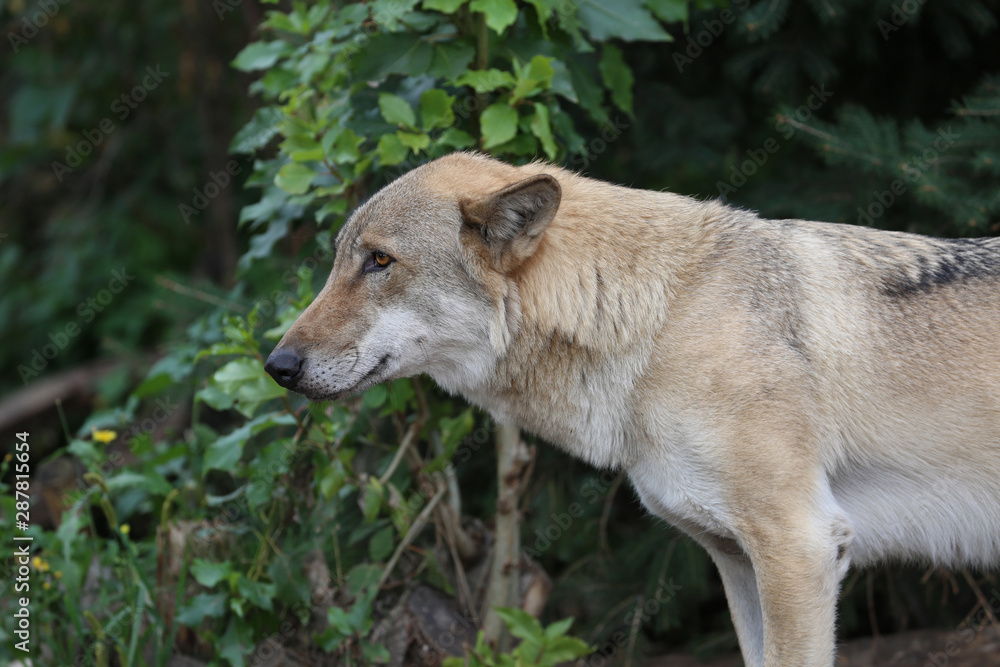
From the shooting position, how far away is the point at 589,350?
10.6ft

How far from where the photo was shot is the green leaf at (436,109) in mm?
3689

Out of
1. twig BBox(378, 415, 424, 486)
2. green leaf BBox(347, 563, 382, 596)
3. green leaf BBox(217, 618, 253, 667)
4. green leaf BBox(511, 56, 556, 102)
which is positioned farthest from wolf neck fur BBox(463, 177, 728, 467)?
green leaf BBox(217, 618, 253, 667)

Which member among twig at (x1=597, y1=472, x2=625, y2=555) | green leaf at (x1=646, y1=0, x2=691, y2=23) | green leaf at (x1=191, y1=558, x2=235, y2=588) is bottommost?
twig at (x1=597, y1=472, x2=625, y2=555)

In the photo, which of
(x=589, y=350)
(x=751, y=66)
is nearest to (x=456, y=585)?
(x=589, y=350)

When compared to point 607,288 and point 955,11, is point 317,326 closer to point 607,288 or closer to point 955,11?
point 607,288

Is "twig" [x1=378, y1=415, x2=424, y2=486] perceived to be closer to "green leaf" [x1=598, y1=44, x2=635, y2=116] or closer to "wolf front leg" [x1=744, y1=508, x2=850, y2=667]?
"wolf front leg" [x1=744, y1=508, x2=850, y2=667]

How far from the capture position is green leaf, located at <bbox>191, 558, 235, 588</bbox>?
387 cm

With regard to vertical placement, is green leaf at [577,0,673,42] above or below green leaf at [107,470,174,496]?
above

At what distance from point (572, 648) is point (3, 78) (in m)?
10.8

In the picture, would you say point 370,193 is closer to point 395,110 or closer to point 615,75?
point 395,110

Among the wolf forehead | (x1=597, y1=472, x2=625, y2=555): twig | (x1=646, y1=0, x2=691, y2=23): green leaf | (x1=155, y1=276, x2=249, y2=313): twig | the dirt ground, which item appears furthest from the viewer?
(x1=155, y1=276, x2=249, y2=313): twig

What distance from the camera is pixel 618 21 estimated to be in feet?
12.8

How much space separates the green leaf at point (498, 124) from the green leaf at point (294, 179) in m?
0.82

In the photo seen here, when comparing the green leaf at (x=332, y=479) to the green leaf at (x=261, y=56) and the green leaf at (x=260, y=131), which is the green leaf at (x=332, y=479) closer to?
the green leaf at (x=260, y=131)
